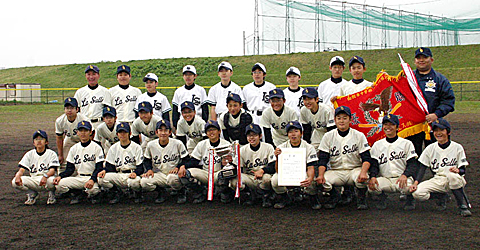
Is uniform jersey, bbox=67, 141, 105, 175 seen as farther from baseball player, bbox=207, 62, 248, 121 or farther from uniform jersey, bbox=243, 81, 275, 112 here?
uniform jersey, bbox=243, 81, 275, 112

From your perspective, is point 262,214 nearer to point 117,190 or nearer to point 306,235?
point 306,235

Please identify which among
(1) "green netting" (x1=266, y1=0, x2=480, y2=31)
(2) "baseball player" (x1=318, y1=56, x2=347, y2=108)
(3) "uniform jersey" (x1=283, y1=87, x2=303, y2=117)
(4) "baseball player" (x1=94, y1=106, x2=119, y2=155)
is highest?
(1) "green netting" (x1=266, y1=0, x2=480, y2=31)

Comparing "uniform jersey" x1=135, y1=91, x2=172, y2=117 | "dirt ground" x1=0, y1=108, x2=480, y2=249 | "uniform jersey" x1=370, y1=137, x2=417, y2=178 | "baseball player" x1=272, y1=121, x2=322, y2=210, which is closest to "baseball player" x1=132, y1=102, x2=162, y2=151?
"uniform jersey" x1=135, y1=91, x2=172, y2=117

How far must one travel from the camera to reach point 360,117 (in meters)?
6.18

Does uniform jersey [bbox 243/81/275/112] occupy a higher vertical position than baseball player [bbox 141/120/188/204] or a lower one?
higher

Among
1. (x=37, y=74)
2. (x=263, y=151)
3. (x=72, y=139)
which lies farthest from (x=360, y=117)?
(x=37, y=74)

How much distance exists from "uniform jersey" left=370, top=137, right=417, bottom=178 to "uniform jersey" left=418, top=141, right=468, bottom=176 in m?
0.20

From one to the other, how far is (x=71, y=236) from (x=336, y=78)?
4315mm

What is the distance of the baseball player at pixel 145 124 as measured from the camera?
A: 666 cm

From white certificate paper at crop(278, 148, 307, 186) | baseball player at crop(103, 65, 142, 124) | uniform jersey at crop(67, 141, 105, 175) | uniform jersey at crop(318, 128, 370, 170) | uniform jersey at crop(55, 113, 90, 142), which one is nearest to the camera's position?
white certificate paper at crop(278, 148, 307, 186)

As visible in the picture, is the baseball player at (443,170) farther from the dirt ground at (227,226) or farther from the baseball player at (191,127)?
the baseball player at (191,127)

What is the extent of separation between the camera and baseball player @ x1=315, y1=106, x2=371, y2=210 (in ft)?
17.6

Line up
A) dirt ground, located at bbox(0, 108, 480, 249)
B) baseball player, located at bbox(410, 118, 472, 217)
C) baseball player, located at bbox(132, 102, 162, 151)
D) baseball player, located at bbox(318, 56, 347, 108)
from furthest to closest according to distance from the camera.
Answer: baseball player, located at bbox(132, 102, 162, 151)
baseball player, located at bbox(318, 56, 347, 108)
baseball player, located at bbox(410, 118, 472, 217)
dirt ground, located at bbox(0, 108, 480, 249)

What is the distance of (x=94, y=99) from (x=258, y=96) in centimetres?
275
